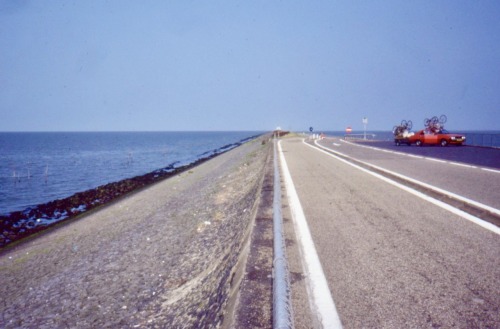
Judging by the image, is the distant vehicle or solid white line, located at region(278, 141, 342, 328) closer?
solid white line, located at region(278, 141, 342, 328)

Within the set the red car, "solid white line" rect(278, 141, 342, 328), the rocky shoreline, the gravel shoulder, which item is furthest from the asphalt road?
the red car

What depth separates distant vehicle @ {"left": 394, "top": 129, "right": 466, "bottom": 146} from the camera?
104 feet

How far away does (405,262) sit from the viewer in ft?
13.9

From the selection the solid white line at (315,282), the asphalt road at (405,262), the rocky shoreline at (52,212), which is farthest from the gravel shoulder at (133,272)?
the rocky shoreline at (52,212)

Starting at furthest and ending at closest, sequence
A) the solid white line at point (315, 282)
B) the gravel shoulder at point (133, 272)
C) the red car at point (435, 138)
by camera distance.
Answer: the red car at point (435, 138), the gravel shoulder at point (133, 272), the solid white line at point (315, 282)

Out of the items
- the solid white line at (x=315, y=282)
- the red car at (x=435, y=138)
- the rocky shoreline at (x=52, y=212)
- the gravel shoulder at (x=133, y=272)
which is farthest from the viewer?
the red car at (x=435, y=138)

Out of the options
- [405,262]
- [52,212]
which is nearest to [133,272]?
[405,262]

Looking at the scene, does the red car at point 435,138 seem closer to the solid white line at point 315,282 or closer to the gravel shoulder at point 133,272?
the gravel shoulder at point 133,272

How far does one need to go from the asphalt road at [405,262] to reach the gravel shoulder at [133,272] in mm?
1215

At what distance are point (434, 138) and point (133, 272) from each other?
31.0 m

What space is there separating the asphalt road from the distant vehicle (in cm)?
2640

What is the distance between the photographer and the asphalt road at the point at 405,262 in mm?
3057

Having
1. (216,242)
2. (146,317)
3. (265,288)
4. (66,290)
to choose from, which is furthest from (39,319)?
(265,288)

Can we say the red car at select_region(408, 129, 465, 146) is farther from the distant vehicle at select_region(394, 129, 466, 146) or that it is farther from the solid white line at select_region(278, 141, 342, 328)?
the solid white line at select_region(278, 141, 342, 328)
